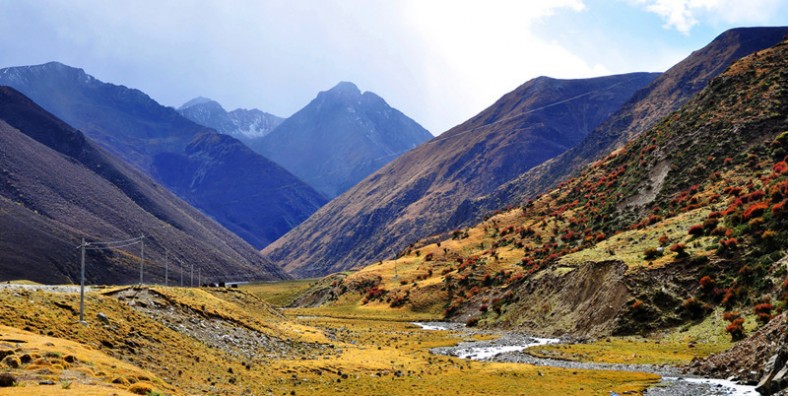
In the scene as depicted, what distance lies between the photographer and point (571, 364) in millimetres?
51656

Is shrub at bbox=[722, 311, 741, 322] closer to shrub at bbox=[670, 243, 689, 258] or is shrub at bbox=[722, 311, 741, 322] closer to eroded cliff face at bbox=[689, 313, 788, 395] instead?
shrub at bbox=[670, 243, 689, 258]

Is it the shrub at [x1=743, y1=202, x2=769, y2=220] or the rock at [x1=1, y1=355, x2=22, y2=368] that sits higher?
Answer: the shrub at [x1=743, y1=202, x2=769, y2=220]

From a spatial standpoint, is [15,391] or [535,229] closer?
[15,391]

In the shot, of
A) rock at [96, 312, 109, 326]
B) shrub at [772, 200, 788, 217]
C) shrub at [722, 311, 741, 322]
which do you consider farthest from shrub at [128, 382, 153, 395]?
shrub at [772, 200, 788, 217]

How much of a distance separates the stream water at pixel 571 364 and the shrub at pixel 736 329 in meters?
9.33

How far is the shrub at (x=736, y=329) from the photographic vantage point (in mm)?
49812

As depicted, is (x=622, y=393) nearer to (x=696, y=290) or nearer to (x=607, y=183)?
(x=696, y=290)

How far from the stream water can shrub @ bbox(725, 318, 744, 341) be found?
9.33 metres

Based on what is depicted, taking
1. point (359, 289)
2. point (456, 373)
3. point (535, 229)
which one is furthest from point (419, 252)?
point (456, 373)

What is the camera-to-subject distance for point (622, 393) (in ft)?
125

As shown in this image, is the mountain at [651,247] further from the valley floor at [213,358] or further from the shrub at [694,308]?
the valley floor at [213,358]

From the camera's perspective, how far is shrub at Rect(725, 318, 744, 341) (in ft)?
163

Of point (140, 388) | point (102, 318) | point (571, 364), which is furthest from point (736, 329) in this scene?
point (102, 318)

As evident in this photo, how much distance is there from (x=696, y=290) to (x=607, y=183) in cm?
6708
